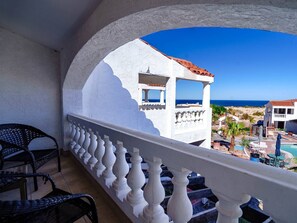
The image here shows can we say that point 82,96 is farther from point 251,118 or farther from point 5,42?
point 251,118

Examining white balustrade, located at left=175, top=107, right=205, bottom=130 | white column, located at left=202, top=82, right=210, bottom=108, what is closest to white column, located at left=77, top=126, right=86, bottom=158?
white balustrade, located at left=175, top=107, right=205, bottom=130

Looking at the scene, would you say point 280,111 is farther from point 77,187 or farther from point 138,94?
point 77,187

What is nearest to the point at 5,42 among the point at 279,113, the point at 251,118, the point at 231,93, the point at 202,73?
the point at 202,73

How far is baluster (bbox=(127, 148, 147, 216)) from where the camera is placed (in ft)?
4.34

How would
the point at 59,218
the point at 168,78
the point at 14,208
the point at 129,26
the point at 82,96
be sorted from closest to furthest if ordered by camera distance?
the point at 14,208 < the point at 59,218 < the point at 129,26 < the point at 82,96 < the point at 168,78

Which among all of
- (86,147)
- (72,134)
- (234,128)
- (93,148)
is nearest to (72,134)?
(72,134)

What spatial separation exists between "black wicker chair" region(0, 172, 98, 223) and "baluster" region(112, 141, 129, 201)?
386 millimetres

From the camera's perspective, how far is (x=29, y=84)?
3465 mm

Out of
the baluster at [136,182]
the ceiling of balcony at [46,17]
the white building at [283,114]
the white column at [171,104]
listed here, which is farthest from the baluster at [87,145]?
the white building at [283,114]

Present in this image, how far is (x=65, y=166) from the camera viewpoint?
3.01 metres

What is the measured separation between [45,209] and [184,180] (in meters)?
0.79

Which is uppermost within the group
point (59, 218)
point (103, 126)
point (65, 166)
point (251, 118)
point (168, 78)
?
point (168, 78)

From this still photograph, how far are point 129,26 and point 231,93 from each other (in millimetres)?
22177

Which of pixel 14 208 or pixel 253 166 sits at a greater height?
pixel 253 166
